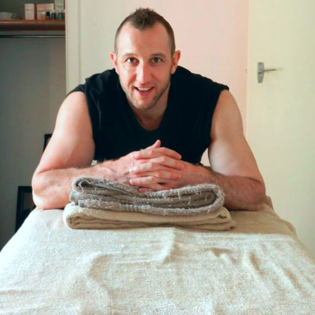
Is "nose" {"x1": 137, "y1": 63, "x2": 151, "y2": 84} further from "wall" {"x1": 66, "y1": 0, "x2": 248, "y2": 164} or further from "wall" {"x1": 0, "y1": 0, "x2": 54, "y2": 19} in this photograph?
"wall" {"x1": 0, "y1": 0, "x2": 54, "y2": 19}

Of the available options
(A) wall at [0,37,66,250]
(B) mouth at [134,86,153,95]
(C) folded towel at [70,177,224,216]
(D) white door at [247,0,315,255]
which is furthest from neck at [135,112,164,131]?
(A) wall at [0,37,66,250]

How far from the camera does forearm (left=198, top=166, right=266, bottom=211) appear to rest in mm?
1276

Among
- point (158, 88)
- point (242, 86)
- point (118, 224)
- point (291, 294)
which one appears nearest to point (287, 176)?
point (242, 86)

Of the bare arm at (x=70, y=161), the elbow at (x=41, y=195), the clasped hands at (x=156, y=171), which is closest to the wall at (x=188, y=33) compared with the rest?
the bare arm at (x=70, y=161)

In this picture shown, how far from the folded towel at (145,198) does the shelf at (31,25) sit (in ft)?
5.34

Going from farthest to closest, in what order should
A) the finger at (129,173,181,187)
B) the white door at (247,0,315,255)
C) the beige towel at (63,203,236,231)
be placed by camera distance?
the white door at (247,0,315,255)
the finger at (129,173,181,187)
the beige towel at (63,203,236,231)

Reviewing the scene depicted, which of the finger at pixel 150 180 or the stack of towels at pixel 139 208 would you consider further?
the finger at pixel 150 180

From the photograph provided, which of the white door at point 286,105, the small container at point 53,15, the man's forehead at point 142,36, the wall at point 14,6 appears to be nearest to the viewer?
the man's forehead at point 142,36

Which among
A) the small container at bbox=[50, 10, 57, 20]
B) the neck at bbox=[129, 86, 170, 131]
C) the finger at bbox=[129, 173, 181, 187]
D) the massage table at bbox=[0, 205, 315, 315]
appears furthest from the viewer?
the small container at bbox=[50, 10, 57, 20]

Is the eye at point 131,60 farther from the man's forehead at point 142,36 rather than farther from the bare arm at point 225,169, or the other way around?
the bare arm at point 225,169

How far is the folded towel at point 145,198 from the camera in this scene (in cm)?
108

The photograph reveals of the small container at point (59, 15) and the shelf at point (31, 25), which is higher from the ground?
the small container at point (59, 15)

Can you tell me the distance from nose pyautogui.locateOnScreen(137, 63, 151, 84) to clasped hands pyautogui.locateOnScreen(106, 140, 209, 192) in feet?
0.83

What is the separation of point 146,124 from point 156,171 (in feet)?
1.33
